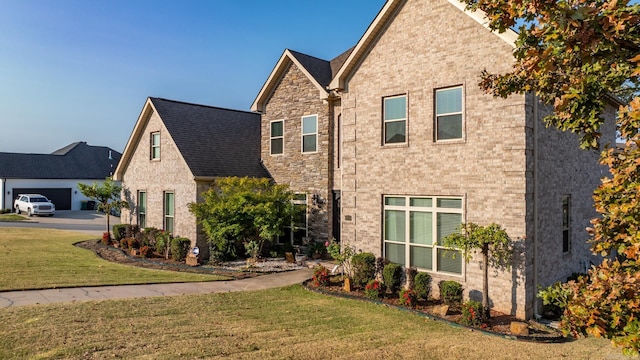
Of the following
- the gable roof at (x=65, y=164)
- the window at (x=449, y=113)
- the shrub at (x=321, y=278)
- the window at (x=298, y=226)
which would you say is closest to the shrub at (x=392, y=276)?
the shrub at (x=321, y=278)

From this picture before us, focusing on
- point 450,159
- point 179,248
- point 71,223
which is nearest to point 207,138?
point 179,248

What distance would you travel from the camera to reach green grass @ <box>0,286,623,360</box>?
24.8 ft

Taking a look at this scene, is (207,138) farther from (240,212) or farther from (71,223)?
(71,223)

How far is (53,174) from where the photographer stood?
1834 inches

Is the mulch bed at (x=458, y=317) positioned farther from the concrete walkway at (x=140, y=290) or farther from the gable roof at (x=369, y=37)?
the gable roof at (x=369, y=37)

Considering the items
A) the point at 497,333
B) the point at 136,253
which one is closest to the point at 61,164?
the point at 136,253

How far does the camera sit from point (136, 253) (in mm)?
19188

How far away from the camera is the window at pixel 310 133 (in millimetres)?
18141

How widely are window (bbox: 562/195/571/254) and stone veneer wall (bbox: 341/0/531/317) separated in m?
3.11

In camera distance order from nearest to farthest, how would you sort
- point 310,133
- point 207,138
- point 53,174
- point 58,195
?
point 310,133 < point 207,138 < point 53,174 < point 58,195

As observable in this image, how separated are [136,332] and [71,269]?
28.3ft

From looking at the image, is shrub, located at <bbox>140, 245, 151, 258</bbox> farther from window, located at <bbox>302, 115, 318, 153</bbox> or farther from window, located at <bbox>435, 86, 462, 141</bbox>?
window, located at <bbox>435, 86, 462, 141</bbox>

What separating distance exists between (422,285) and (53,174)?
156 ft

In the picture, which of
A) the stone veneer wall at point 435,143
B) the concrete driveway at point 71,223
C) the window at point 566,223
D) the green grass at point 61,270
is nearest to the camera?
the stone veneer wall at point 435,143
